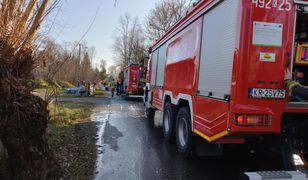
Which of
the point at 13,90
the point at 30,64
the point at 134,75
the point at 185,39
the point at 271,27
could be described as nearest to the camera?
the point at 13,90

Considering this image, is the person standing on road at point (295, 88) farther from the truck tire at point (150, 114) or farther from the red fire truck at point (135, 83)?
the red fire truck at point (135, 83)

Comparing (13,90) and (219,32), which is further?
(219,32)

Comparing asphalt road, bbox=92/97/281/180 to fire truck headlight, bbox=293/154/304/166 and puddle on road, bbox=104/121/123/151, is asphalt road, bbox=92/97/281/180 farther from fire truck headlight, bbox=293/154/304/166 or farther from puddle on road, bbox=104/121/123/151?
fire truck headlight, bbox=293/154/304/166

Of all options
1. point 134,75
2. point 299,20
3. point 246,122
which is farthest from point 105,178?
point 134,75

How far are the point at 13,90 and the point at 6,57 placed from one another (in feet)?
1.33

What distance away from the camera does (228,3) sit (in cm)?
441

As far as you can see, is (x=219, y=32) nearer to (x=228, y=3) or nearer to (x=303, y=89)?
(x=228, y=3)

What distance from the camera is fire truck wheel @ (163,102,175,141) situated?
772 centimetres

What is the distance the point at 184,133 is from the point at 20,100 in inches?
148

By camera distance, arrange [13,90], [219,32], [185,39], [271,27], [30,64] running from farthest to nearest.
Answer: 1. [185,39]
2. [219,32]
3. [30,64]
4. [271,27]
5. [13,90]

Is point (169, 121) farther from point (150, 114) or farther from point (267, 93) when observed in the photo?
point (150, 114)

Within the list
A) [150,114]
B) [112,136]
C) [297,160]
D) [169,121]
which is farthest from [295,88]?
[150,114]

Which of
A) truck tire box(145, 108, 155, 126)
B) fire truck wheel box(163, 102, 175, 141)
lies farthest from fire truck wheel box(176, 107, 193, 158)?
truck tire box(145, 108, 155, 126)

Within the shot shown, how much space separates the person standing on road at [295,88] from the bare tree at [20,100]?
10.3ft
